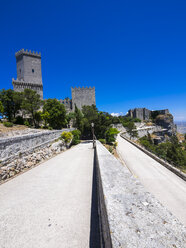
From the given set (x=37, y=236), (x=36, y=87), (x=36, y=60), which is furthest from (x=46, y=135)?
(x=36, y=60)

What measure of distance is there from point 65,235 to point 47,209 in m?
1.12

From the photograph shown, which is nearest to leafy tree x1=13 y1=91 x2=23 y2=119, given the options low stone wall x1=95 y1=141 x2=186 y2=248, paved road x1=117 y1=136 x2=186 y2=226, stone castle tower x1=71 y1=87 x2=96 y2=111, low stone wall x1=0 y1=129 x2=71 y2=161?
low stone wall x1=0 y1=129 x2=71 y2=161

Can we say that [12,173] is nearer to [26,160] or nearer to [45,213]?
[26,160]

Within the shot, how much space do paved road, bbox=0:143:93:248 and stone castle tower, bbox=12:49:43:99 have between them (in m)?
41.6

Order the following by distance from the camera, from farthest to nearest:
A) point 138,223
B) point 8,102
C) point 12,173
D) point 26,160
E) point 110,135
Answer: point 8,102
point 110,135
point 26,160
point 12,173
point 138,223

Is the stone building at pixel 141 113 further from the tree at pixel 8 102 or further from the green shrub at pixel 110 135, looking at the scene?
the tree at pixel 8 102

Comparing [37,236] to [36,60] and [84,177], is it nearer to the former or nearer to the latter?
[84,177]

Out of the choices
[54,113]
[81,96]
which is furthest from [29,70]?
[54,113]

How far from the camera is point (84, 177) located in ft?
20.0

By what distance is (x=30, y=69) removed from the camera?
1655 inches

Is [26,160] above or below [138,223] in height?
below

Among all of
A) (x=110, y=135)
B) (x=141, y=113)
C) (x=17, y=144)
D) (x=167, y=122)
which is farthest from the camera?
(x=141, y=113)

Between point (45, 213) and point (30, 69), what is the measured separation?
158ft

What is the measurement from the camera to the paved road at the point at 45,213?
100 inches
